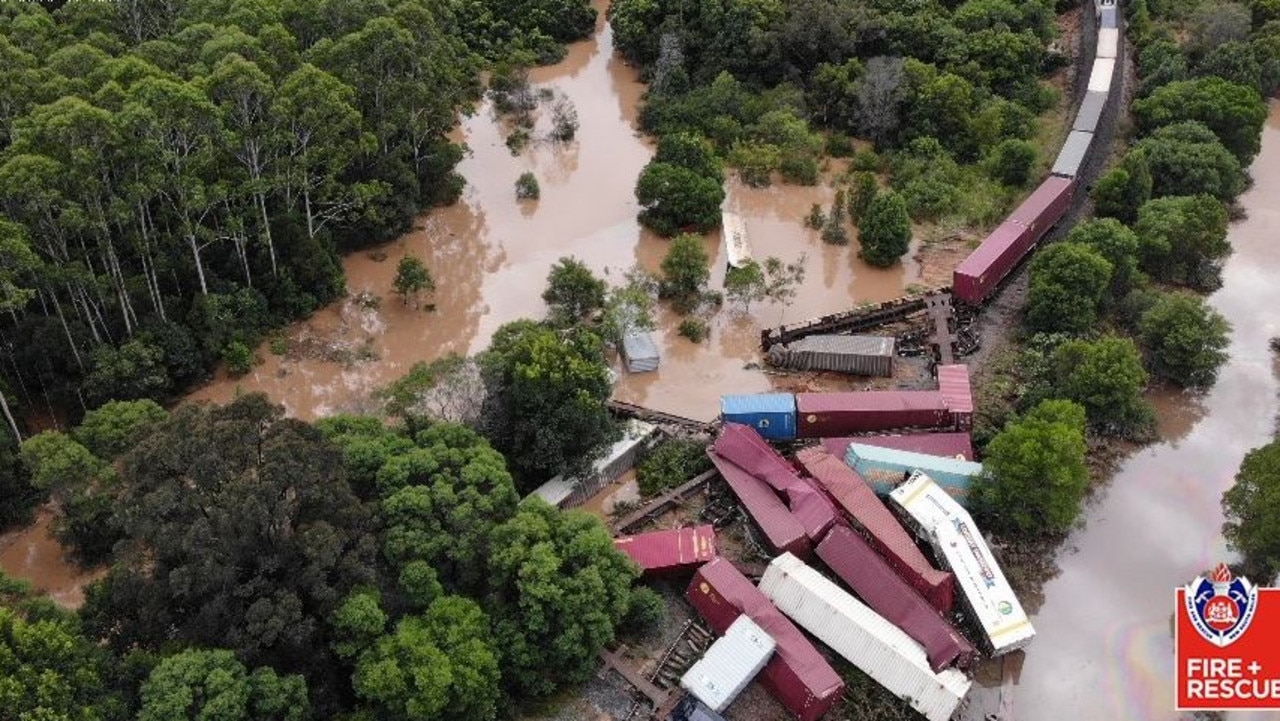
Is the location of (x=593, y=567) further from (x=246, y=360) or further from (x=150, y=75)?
(x=150, y=75)

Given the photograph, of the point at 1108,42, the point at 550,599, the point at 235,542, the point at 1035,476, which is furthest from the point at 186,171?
the point at 1108,42

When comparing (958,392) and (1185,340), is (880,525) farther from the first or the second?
(1185,340)

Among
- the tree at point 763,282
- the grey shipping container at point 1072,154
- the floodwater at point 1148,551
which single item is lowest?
the floodwater at point 1148,551

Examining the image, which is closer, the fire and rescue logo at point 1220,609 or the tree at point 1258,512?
the fire and rescue logo at point 1220,609

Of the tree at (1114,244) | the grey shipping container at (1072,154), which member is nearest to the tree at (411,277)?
the tree at (1114,244)

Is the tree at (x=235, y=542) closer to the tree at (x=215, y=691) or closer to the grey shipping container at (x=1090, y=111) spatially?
the tree at (x=215, y=691)
